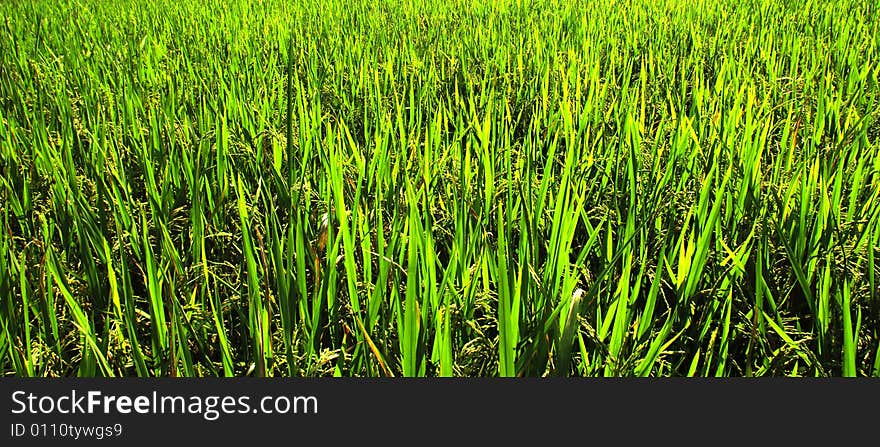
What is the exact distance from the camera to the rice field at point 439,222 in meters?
0.86

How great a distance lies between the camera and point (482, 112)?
72.5 inches

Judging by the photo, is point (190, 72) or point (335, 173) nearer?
point (335, 173)

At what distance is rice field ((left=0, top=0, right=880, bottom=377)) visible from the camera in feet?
2.81

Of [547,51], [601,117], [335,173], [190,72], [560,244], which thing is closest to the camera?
[560,244]

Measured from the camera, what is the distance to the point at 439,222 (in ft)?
3.89

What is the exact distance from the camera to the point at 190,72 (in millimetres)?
2266

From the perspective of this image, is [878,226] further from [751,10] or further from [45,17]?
[45,17]

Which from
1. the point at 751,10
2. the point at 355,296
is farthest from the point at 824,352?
the point at 751,10

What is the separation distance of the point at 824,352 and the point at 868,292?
0.16 meters

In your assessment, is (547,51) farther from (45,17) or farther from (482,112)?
(45,17)

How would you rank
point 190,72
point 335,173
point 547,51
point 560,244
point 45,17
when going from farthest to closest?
point 45,17
point 547,51
point 190,72
point 335,173
point 560,244

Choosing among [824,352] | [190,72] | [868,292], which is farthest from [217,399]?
[190,72]

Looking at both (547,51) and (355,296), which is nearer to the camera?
(355,296)

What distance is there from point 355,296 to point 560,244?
29cm
